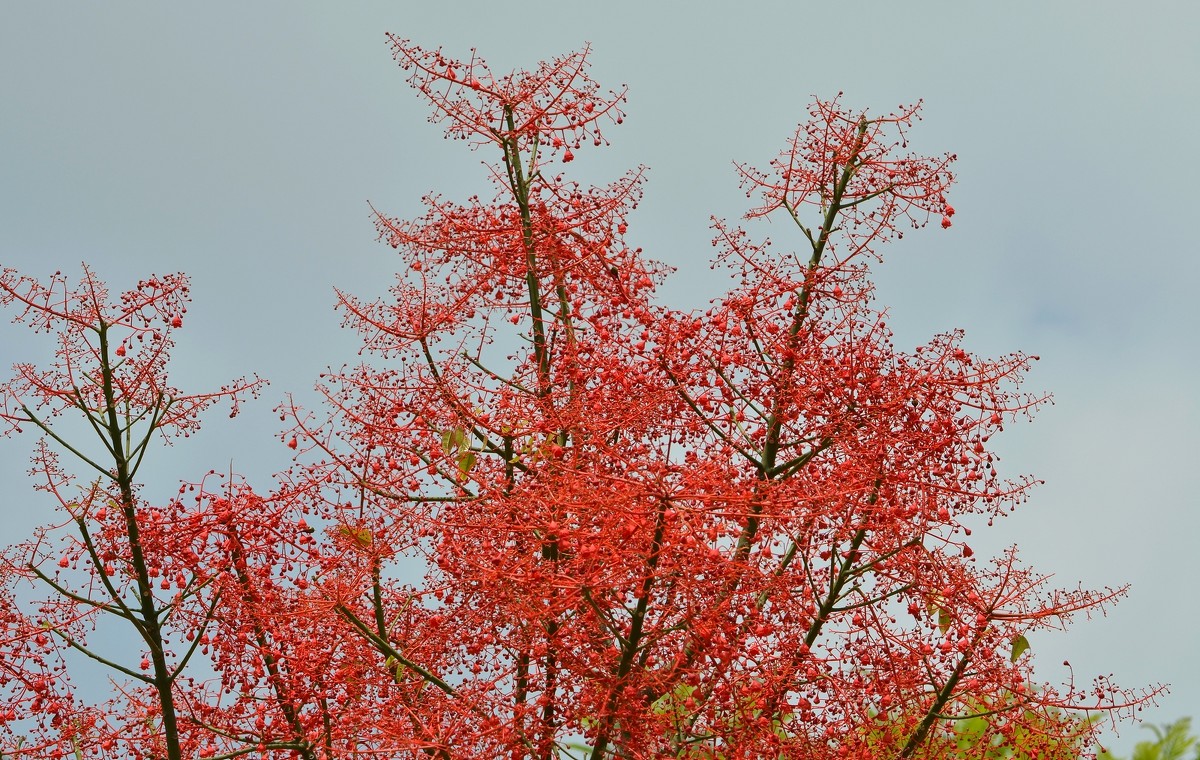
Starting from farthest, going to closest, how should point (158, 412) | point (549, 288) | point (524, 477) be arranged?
point (549, 288)
point (524, 477)
point (158, 412)

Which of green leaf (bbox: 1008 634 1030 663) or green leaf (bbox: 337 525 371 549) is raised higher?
green leaf (bbox: 337 525 371 549)

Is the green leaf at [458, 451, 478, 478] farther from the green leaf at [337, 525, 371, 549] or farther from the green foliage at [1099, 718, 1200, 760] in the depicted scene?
the green foliage at [1099, 718, 1200, 760]

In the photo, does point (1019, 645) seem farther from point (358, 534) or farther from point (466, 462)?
point (358, 534)

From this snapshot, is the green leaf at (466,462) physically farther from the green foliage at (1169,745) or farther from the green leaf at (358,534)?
the green foliage at (1169,745)

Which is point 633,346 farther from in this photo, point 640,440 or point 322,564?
point 322,564

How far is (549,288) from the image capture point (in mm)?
7094

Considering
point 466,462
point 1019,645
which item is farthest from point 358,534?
point 1019,645

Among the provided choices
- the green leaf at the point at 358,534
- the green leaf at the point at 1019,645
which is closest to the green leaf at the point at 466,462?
the green leaf at the point at 358,534

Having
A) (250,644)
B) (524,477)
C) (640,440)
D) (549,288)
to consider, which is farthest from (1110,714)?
(250,644)

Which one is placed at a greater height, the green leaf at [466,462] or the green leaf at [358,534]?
the green leaf at [466,462]

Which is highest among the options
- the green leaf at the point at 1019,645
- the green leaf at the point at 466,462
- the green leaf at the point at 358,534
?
the green leaf at the point at 466,462

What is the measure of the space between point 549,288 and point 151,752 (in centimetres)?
286

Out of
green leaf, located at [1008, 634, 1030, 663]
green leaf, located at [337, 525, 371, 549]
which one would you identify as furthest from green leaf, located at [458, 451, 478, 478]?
green leaf, located at [1008, 634, 1030, 663]

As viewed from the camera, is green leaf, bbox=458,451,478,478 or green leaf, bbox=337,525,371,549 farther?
green leaf, bbox=337,525,371,549
